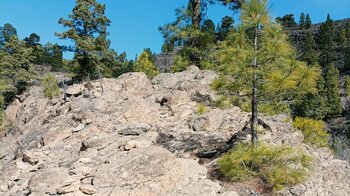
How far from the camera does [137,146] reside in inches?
436

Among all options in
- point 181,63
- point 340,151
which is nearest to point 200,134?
point 181,63

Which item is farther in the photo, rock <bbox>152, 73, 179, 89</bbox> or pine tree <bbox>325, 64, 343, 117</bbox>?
pine tree <bbox>325, 64, 343, 117</bbox>

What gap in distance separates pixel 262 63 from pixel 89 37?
22369 millimetres

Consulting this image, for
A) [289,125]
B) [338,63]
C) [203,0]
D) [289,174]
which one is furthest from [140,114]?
[338,63]

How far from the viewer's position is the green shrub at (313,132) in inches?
481

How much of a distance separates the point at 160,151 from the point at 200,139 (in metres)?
2.42

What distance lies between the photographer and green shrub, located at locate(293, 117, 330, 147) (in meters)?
12.2

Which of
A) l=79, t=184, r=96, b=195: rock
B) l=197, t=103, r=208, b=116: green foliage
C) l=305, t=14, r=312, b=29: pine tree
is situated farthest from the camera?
l=305, t=14, r=312, b=29: pine tree

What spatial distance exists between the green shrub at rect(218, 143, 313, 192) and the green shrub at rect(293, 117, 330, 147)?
9.58 feet

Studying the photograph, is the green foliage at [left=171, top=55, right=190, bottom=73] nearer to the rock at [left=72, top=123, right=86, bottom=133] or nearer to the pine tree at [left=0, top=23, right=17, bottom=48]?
the rock at [left=72, top=123, right=86, bottom=133]

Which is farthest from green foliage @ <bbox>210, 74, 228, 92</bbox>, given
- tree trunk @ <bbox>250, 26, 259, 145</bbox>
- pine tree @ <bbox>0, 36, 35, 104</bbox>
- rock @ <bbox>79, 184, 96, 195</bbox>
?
pine tree @ <bbox>0, 36, 35, 104</bbox>

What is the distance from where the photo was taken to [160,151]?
32.2ft

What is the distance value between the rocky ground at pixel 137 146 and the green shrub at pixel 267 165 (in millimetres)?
291

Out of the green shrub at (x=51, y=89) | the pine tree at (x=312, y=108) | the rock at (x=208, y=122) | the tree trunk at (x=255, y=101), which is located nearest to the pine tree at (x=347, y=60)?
the pine tree at (x=312, y=108)
